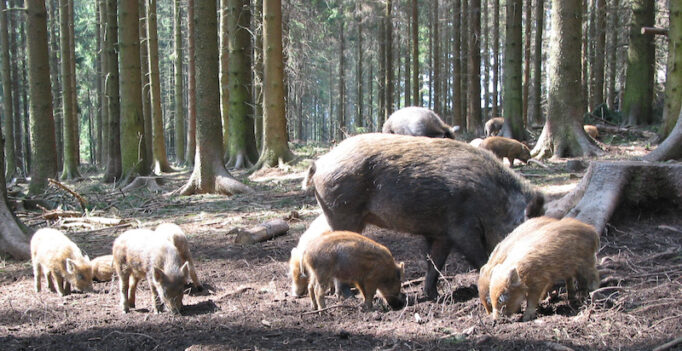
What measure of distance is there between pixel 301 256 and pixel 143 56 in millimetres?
24485

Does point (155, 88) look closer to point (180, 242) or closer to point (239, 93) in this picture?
point (239, 93)

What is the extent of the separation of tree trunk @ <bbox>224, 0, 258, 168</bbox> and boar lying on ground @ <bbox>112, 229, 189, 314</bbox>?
1138cm

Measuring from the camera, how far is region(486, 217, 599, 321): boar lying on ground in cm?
372

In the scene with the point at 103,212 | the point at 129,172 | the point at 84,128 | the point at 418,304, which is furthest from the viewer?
the point at 84,128

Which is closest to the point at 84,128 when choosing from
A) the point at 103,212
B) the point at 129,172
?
the point at 129,172

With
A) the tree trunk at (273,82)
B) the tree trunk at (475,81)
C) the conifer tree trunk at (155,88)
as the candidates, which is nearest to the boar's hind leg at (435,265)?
the tree trunk at (273,82)

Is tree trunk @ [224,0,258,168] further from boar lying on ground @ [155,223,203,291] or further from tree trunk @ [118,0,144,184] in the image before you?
boar lying on ground @ [155,223,203,291]

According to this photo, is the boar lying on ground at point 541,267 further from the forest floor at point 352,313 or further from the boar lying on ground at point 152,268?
the boar lying on ground at point 152,268

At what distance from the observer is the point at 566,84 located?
1211 centimetres

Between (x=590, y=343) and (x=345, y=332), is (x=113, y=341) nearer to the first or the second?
(x=345, y=332)

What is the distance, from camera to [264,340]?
147 inches

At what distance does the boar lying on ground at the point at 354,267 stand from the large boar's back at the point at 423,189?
24.1 inches

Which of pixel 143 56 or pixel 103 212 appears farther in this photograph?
pixel 143 56

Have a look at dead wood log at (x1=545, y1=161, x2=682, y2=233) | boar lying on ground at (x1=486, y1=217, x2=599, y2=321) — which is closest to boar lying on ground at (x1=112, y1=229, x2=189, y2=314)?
boar lying on ground at (x1=486, y1=217, x2=599, y2=321)
